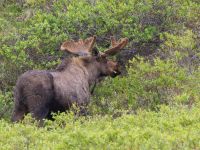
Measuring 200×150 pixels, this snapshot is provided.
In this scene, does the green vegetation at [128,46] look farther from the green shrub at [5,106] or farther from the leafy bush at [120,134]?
the leafy bush at [120,134]

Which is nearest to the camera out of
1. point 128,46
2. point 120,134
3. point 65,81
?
point 120,134

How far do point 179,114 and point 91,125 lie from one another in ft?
4.17

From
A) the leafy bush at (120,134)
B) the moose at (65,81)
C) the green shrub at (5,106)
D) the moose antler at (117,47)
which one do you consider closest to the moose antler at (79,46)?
the moose at (65,81)

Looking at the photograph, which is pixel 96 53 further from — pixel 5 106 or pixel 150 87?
pixel 5 106

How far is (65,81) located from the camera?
43.3 ft

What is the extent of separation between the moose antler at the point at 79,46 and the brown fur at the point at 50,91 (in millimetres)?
359

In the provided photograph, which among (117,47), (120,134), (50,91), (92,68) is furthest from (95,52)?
(120,134)

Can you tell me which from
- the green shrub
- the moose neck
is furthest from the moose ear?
the green shrub

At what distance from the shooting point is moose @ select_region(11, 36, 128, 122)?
40.7ft

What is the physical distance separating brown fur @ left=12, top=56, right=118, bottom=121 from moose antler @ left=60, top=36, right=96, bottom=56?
0.36 m

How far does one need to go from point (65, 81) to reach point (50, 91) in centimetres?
72

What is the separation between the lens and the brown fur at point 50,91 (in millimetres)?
12375

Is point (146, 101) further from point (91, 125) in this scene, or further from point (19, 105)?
point (91, 125)

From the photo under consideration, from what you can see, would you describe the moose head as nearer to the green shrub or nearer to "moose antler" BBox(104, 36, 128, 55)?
"moose antler" BBox(104, 36, 128, 55)
